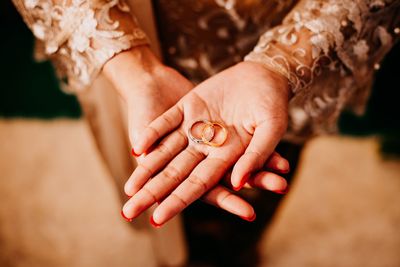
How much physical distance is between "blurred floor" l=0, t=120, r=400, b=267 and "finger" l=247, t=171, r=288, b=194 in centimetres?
84

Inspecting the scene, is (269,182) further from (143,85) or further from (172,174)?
(143,85)

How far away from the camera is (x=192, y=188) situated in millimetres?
612

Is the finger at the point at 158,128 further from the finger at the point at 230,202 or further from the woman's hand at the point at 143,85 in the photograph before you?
the finger at the point at 230,202

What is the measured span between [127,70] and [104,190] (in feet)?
3.36

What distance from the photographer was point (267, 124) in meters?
0.65

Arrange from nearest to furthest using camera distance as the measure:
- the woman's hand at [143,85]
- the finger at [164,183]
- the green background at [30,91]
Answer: the finger at [164,183] < the woman's hand at [143,85] < the green background at [30,91]

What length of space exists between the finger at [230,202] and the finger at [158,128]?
0.13 metres

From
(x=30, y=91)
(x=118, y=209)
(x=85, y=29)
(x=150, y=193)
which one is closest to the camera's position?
(x=150, y=193)

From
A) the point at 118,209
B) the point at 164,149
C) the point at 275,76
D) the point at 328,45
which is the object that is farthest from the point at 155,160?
the point at 118,209

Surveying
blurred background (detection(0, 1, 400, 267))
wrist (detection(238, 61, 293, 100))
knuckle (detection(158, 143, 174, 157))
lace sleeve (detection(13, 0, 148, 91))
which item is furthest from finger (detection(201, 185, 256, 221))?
blurred background (detection(0, 1, 400, 267))

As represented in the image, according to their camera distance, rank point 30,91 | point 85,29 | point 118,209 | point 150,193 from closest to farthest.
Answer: point 150,193, point 85,29, point 118,209, point 30,91

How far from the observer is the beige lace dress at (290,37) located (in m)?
0.72

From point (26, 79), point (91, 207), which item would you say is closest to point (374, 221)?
point (91, 207)

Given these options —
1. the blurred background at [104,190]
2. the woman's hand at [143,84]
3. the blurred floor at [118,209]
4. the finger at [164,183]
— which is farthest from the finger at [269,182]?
the blurred floor at [118,209]
